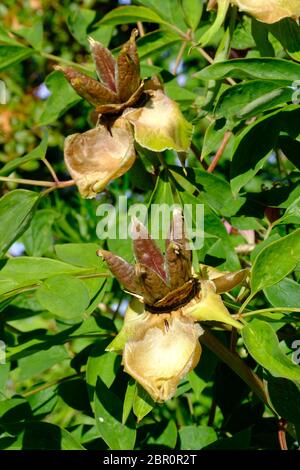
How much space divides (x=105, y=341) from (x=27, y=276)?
0.16 meters

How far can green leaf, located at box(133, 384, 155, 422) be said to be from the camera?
2.25 ft

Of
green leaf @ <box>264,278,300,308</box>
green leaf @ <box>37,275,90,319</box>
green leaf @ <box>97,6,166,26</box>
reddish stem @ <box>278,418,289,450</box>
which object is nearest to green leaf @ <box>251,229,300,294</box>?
green leaf @ <box>264,278,300,308</box>

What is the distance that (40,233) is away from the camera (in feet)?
3.69

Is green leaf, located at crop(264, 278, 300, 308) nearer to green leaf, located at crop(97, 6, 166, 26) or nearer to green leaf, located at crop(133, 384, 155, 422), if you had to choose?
green leaf, located at crop(133, 384, 155, 422)

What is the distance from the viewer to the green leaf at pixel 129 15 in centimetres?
93

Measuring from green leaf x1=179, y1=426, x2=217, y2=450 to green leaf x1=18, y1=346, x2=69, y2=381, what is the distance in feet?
0.59

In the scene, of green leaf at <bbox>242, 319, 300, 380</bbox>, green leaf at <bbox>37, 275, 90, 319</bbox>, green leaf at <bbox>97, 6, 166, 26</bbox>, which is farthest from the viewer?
green leaf at <bbox>97, 6, 166, 26</bbox>

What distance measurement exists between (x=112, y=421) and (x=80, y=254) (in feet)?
0.62

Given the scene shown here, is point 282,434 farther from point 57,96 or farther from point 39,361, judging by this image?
point 57,96

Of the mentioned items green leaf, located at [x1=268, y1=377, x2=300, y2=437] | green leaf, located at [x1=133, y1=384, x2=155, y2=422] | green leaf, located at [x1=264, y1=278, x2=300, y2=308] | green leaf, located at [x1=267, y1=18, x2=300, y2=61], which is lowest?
green leaf, located at [x1=268, y1=377, x2=300, y2=437]

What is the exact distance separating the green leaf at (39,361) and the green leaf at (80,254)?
16 cm

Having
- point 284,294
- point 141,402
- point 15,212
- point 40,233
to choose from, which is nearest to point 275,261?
point 284,294

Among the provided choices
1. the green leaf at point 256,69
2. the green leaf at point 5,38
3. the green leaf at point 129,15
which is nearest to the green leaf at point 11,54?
the green leaf at point 5,38
